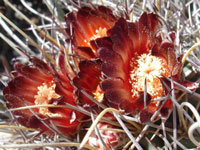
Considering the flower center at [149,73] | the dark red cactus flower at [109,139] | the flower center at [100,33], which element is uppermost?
the flower center at [100,33]

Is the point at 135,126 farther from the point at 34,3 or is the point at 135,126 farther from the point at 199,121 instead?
the point at 34,3

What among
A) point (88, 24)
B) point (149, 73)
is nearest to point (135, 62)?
point (149, 73)

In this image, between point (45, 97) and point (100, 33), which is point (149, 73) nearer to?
point (100, 33)

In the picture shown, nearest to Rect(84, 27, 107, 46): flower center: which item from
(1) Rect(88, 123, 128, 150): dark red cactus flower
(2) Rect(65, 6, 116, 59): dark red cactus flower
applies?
(2) Rect(65, 6, 116, 59): dark red cactus flower

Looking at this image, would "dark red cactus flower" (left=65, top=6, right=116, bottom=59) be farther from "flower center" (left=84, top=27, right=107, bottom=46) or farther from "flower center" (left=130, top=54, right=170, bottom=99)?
"flower center" (left=130, top=54, right=170, bottom=99)

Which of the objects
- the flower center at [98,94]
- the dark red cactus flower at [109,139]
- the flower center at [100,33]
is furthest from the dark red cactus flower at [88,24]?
the dark red cactus flower at [109,139]

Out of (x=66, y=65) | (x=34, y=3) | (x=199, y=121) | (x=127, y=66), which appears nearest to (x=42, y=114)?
(x=66, y=65)

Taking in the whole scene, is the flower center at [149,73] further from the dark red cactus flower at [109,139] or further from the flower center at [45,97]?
the flower center at [45,97]
